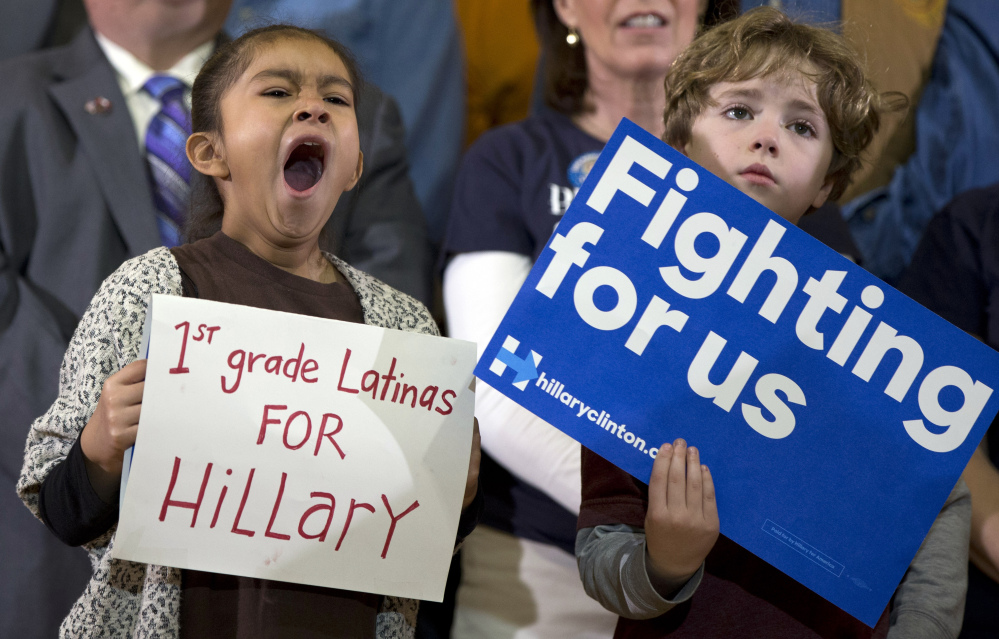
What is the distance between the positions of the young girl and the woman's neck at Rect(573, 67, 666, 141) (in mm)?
741

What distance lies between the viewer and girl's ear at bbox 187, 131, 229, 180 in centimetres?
104

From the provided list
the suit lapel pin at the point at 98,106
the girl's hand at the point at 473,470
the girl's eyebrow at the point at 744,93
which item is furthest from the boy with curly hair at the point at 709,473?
the suit lapel pin at the point at 98,106

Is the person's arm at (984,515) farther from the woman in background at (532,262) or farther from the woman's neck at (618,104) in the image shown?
the woman's neck at (618,104)

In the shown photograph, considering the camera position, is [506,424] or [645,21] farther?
[645,21]

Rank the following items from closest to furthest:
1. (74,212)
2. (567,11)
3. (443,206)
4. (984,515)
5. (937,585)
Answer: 1. (937,585)
2. (984,515)
3. (74,212)
4. (567,11)
5. (443,206)

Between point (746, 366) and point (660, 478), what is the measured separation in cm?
15

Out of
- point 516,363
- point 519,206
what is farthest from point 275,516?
point 519,206

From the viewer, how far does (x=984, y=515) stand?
1413mm

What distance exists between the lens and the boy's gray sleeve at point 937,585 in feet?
3.52

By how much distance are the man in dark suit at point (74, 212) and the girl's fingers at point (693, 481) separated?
1.76 feet

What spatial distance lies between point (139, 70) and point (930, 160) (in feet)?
5.59

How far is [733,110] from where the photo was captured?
3.64ft

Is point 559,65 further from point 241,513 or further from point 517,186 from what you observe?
point 241,513

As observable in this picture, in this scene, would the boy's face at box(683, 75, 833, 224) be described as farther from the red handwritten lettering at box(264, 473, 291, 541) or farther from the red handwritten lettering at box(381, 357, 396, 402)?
the red handwritten lettering at box(264, 473, 291, 541)
